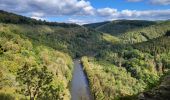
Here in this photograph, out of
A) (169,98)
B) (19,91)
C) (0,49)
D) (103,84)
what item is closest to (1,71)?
(19,91)

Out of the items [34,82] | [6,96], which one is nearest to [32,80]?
[34,82]

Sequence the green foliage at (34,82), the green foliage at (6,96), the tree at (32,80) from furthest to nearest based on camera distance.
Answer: the green foliage at (34,82), the tree at (32,80), the green foliage at (6,96)

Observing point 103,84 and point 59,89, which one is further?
point 103,84

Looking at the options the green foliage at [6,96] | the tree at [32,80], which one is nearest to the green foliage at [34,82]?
the tree at [32,80]

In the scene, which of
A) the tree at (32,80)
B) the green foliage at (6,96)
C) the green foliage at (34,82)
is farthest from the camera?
the green foliage at (34,82)

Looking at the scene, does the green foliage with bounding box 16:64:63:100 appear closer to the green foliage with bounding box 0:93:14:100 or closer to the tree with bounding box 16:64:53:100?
the tree with bounding box 16:64:53:100

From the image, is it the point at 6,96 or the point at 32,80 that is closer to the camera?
the point at 6,96

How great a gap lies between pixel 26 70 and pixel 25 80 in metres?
2.87

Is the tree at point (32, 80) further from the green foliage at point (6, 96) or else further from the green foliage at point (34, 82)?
the green foliage at point (6, 96)

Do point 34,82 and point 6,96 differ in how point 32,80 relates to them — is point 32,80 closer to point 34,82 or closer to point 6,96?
point 34,82

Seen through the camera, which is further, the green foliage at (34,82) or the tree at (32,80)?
the green foliage at (34,82)

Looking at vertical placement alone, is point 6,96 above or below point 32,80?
below

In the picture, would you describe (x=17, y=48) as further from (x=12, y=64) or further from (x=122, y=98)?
(x=122, y=98)

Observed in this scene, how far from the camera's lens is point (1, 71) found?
4205 inches
